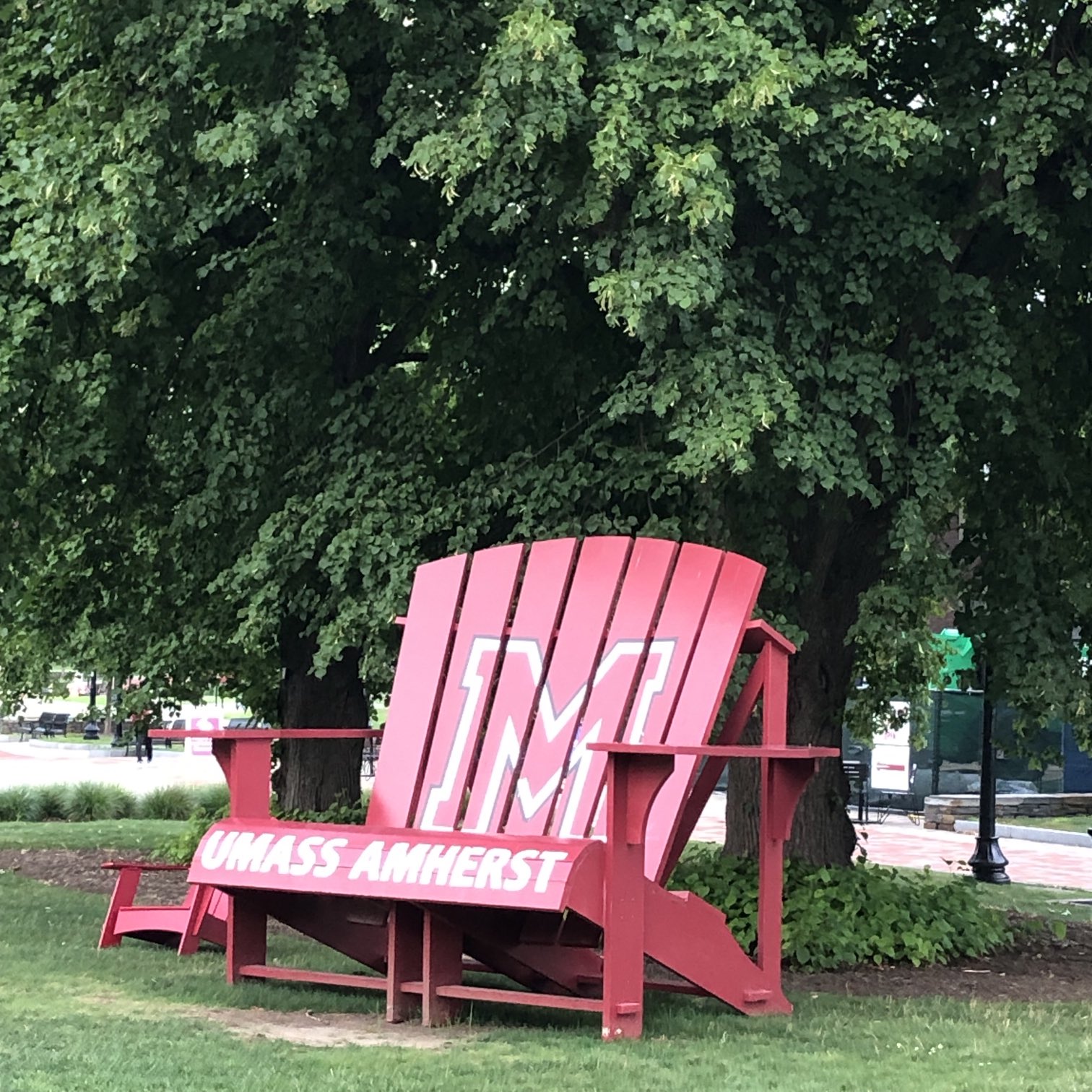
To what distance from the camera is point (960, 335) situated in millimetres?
9211

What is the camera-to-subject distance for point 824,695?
10805 millimetres

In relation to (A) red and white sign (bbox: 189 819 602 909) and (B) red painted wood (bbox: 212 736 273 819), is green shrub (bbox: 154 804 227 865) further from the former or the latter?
(A) red and white sign (bbox: 189 819 602 909)

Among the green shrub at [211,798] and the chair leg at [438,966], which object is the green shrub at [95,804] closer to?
the green shrub at [211,798]

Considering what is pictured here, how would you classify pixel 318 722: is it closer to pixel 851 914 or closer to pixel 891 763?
pixel 851 914

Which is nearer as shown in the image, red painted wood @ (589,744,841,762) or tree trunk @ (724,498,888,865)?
red painted wood @ (589,744,841,762)

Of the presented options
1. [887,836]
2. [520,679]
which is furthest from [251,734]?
[887,836]

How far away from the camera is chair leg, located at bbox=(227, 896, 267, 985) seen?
7.31 meters

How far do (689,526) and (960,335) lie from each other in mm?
1796

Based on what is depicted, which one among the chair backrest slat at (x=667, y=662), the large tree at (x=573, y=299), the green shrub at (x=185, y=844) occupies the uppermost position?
the large tree at (x=573, y=299)

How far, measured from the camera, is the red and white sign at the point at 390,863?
6.04m

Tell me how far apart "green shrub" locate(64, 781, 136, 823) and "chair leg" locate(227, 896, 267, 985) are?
1340 centimetres

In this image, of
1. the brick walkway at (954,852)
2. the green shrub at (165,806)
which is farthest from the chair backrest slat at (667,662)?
the green shrub at (165,806)

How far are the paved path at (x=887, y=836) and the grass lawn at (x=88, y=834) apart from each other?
3.76m

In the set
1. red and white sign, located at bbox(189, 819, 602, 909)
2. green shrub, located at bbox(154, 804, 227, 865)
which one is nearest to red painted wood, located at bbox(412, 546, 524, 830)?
red and white sign, located at bbox(189, 819, 602, 909)
